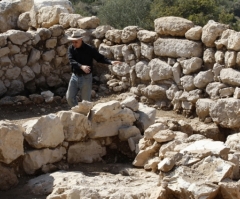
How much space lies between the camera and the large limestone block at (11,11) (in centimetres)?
1169

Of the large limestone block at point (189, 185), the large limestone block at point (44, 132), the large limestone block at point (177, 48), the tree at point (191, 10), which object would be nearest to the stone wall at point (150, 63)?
the large limestone block at point (177, 48)

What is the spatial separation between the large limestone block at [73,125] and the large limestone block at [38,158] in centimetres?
27

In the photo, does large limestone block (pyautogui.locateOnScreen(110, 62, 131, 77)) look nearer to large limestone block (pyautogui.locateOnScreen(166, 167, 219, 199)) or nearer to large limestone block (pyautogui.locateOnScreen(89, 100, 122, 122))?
large limestone block (pyautogui.locateOnScreen(89, 100, 122, 122))

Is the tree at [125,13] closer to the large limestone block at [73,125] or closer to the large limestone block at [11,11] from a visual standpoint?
the large limestone block at [11,11]

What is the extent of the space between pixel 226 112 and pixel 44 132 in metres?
3.57

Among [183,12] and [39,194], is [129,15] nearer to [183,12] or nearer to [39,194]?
[183,12]

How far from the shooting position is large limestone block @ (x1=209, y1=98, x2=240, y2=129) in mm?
8234

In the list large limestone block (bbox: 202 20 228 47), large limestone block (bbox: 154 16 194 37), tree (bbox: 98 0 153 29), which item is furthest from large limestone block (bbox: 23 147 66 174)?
tree (bbox: 98 0 153 29)

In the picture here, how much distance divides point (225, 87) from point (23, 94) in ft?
13.0

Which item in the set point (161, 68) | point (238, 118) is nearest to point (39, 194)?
point (238, 118)

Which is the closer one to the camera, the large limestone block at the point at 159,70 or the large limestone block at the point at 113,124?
the large limestone block at the point at 113,124

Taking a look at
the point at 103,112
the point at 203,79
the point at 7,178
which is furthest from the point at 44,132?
the point at 203,79

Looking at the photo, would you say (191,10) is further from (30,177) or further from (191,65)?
(30,177)

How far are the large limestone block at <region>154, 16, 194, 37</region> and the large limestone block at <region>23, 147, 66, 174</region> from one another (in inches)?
160
